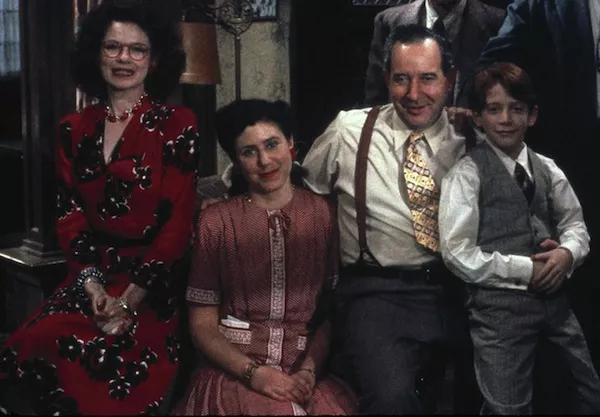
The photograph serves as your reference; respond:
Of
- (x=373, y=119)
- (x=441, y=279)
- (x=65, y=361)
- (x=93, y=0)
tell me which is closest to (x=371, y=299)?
(x=441, y=279)

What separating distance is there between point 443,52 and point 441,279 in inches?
28.9

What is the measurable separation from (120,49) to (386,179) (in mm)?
943

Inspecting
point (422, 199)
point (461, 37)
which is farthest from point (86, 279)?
point (461, 37)

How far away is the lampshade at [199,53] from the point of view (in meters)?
3.62

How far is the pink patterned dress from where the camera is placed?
8.58 ft

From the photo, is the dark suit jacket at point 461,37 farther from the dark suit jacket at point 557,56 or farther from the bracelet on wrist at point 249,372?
the bracelet on wrist at point 249,372

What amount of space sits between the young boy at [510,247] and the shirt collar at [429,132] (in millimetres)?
114

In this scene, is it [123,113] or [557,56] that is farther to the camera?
[557,56]

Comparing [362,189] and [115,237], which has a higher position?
[362,189]

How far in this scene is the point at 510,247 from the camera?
8.62 ft

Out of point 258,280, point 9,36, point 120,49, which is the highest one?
A: point 9,36

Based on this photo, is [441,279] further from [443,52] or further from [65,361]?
[65,361]

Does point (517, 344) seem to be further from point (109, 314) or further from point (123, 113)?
point (123, 113)

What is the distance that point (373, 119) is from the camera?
2.79 m
